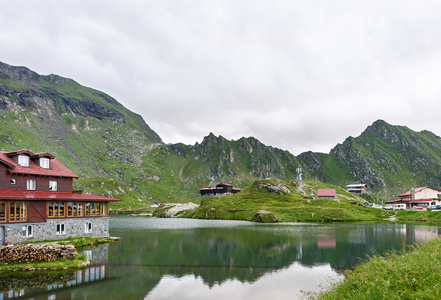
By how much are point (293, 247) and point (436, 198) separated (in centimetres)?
17651

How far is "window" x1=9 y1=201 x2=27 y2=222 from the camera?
143 feet

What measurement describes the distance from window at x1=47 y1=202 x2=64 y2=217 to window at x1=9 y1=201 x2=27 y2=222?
4.35 m

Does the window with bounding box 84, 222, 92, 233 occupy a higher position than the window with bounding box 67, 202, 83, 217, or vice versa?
the window with bounding box 67, 202, 83, 217

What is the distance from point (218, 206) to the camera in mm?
160500

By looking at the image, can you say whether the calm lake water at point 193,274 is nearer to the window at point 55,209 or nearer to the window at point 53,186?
the window at point 55,209

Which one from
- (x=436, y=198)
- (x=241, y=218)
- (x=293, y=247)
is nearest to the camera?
(x=293, y=247)

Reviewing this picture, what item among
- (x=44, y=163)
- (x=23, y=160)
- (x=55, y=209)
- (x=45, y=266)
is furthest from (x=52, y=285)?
(x=44, y=163)

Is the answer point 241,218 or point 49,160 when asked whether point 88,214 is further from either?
point 241,218

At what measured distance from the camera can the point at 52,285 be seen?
89.9ft

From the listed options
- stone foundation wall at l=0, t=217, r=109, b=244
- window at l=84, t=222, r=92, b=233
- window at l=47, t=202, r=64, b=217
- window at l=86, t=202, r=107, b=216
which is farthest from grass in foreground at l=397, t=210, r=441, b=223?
window at l=47, t=202, r=64, b=217

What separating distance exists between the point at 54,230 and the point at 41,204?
5.41 m

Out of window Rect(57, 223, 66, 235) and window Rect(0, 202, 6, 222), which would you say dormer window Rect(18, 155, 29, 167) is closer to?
window Rect(0, 202, 6, 222)

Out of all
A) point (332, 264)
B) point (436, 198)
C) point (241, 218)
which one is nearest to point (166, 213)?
point (241, 218)

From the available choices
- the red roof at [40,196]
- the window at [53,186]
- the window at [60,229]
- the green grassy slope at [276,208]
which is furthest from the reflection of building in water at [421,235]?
the window at [53,186]
